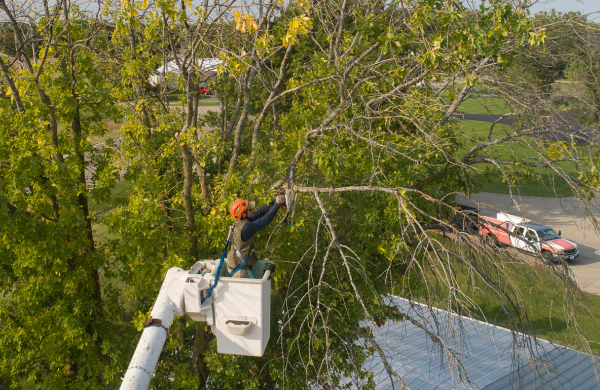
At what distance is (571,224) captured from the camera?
85.6ft

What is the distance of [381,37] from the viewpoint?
5.75m

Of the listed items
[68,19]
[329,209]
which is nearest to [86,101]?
[68,19]

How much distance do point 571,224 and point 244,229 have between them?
1012 inches

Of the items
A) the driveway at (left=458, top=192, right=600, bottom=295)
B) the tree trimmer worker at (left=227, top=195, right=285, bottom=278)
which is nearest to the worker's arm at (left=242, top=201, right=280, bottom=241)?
the tree trimmer worker at (left=227, top=195, right=285, bottom=278)

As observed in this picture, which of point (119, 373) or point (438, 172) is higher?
point (438, 172)

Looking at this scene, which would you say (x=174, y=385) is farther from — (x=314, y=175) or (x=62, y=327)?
(x=314, y=175)

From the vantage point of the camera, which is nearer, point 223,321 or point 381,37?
point 223,321

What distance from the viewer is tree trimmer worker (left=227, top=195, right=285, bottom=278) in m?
5.10

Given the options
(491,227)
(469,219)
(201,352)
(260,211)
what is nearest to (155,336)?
(260,211)

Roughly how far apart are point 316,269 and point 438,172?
276 cm

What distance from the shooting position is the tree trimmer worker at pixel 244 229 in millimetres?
5098


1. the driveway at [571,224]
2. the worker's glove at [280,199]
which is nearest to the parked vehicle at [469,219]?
the worker's glove at [280,199]

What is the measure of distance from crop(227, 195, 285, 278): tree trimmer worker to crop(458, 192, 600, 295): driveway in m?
12.4

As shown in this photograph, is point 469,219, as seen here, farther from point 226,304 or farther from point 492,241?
point 226,304
